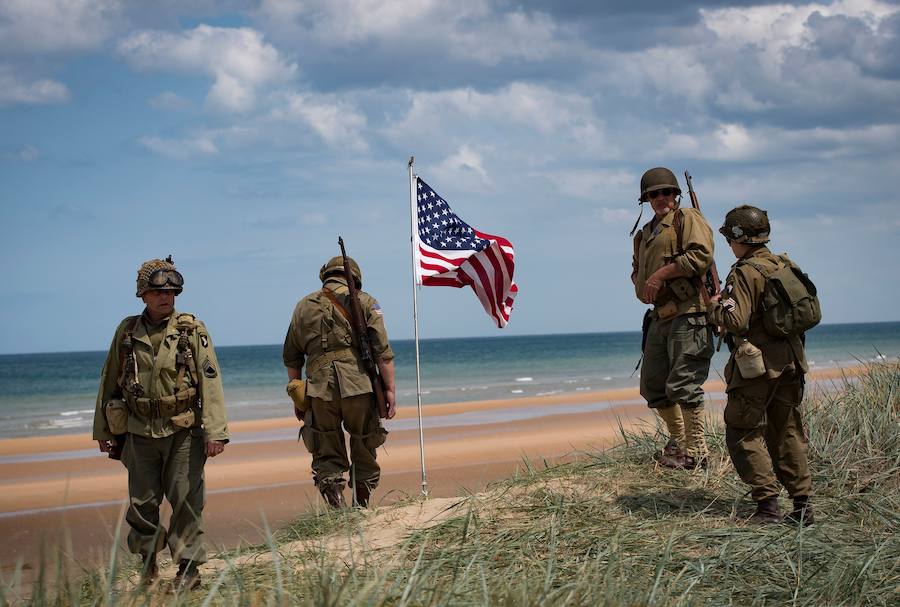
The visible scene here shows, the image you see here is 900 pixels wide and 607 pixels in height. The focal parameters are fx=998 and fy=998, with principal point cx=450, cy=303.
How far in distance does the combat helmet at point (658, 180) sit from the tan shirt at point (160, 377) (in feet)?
10.4

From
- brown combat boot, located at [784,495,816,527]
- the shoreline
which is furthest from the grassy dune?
the shoreline

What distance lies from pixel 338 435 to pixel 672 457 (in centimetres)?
251

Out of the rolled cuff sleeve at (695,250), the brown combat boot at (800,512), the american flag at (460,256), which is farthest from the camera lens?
the american flag at (460,256)

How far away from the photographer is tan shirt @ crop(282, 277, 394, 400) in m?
7.46

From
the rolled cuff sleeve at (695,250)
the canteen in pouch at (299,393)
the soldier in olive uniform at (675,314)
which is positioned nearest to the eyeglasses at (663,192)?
the soldier in olive uniform at (675,314)

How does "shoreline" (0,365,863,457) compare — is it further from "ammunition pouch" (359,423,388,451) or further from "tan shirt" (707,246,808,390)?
"tan shirt" (707,246,808,390)

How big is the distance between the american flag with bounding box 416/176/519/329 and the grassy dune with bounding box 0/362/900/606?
1676 millimetres

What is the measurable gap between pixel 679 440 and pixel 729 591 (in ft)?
8.67

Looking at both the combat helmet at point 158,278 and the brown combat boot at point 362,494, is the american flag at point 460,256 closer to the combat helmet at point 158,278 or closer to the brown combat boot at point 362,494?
the brown combat boot at point 362,494

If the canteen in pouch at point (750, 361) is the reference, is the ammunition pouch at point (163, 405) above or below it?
below

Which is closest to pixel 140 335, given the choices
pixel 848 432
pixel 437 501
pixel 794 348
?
pixel 437 501

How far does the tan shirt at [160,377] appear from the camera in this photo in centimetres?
595

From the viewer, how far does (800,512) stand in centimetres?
599

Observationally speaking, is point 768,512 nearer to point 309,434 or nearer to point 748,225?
point 748,225
